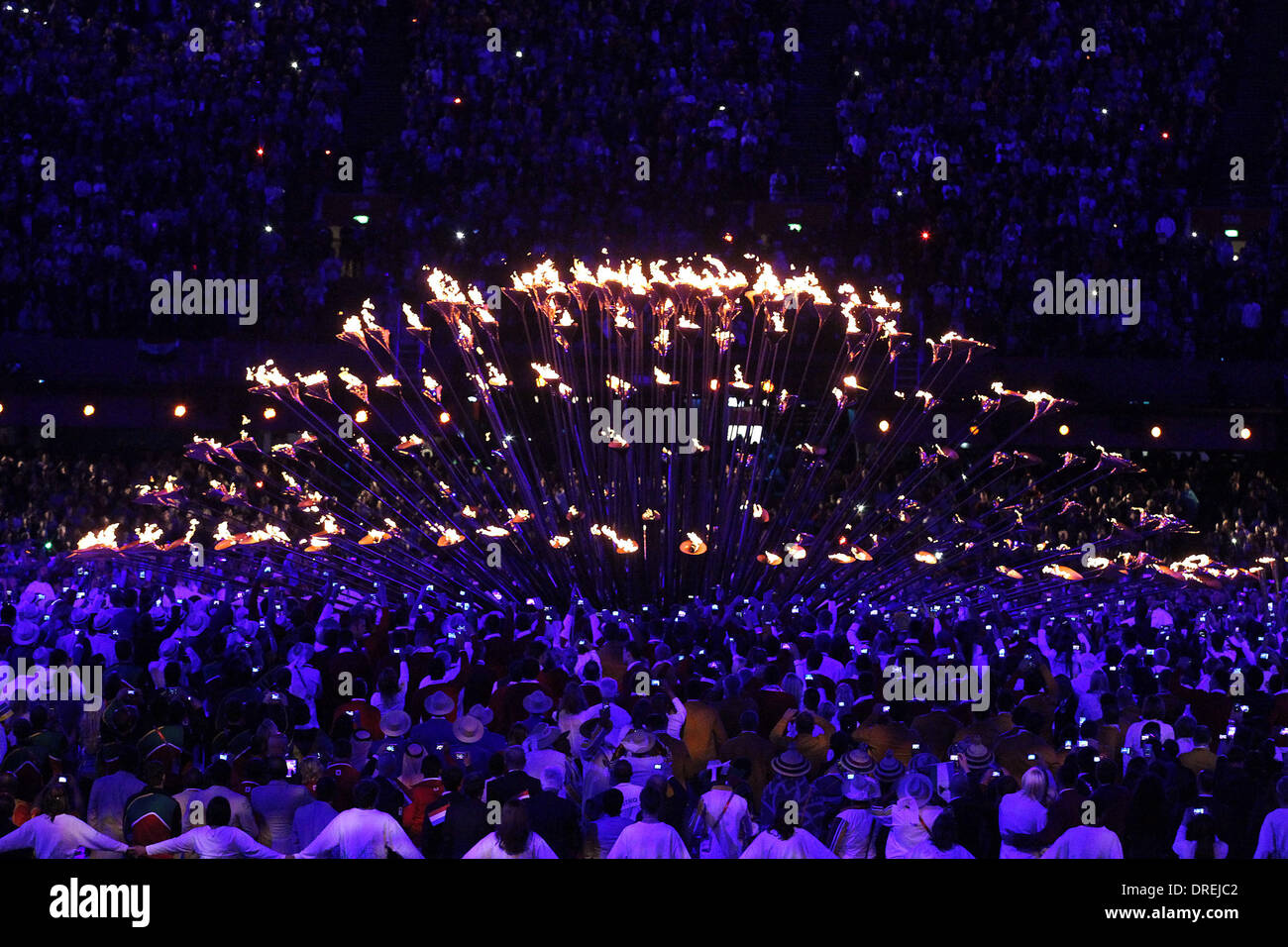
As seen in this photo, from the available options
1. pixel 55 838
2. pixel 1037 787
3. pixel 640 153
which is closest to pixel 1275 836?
pixel 1037 787

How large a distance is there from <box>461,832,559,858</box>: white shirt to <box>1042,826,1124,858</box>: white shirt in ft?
8.55

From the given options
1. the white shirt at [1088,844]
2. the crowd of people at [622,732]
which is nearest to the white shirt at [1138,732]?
the crowd of people at [622,732]

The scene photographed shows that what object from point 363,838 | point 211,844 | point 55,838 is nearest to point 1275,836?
point 363,838

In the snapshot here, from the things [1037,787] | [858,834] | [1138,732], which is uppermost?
[1037,787]

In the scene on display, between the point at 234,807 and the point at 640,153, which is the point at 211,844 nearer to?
the point at 234,807

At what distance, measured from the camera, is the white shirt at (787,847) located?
840 centimetres

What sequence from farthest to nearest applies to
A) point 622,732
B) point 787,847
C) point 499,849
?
point 622,732 → point 787,847 → point 499,849

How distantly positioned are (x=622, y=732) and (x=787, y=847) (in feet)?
9.09

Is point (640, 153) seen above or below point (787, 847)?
above

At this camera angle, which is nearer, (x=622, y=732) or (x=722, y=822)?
(x=722, y=822)

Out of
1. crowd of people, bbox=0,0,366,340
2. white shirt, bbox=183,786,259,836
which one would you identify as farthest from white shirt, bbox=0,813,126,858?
crowd of people, bbox=0,0,366,340

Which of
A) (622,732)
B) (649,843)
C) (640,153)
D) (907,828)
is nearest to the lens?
(649,843)

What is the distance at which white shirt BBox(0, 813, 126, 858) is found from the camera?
338 inches

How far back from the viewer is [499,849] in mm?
8242
